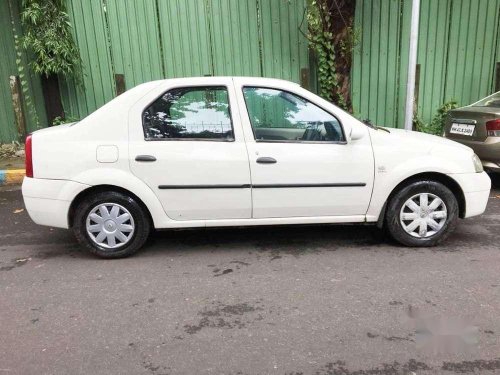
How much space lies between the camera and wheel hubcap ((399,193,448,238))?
3.95 meters

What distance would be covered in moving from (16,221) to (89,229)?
1.78 m

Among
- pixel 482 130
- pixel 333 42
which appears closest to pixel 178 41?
pixel 333 42

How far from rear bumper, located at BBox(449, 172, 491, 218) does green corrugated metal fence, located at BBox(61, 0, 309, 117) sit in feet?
15.1

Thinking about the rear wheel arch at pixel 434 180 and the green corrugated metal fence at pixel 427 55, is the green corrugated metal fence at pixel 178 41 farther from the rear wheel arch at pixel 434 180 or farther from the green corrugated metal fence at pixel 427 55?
the rear wheel arch at pixel 434 180

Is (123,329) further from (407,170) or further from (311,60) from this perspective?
(311,60)

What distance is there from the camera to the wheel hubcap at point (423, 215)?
13.0 feet

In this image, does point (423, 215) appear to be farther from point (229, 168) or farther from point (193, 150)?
point (193, 150)

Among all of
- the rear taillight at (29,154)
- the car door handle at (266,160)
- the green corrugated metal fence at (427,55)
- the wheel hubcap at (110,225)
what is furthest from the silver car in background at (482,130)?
the rear taillight at (29,154)

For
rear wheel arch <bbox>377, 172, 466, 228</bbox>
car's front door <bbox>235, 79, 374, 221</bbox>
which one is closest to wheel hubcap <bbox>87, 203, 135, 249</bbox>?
car's front door <bbox>235, 79, 374, 221</bbox>

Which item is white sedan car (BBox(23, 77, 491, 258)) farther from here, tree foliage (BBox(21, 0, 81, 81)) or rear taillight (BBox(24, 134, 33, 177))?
tree foliage (BBox(21, 0, 81, 81))

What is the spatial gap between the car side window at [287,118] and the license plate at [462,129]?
2.84m

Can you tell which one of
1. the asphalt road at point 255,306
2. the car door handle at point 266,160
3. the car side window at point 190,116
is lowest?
the asphalt road at point 255,306

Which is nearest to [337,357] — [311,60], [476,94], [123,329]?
[123,329]

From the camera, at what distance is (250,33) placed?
25.5 ft
